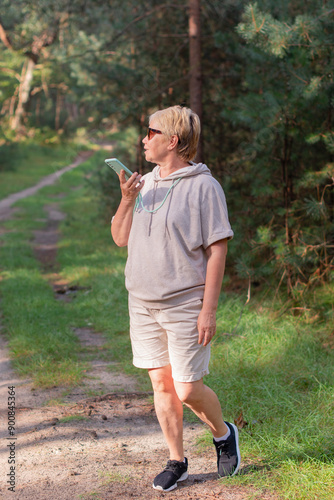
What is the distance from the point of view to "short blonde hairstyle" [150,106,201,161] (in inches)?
104

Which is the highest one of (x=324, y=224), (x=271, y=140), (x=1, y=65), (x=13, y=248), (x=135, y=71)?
(x=1, y=65)

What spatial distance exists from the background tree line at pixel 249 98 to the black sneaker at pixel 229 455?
275cm

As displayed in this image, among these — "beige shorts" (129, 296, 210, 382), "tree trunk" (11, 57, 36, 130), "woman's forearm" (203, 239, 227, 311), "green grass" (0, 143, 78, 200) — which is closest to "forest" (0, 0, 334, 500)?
"beige shorts" (129, 296, 210, 382)

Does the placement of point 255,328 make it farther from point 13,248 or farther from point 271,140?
point 13,248

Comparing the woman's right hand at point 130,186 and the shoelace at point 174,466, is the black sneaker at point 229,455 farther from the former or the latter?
the woman's right hand at point 130,186

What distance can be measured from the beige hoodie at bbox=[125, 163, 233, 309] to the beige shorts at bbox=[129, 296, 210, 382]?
6cm

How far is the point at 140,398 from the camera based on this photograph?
4.27 m

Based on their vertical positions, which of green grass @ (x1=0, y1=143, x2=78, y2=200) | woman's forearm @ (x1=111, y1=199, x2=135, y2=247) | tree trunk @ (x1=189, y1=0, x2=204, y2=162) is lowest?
green grass @ (x1=0, y1=143, x2=78, y2=200)

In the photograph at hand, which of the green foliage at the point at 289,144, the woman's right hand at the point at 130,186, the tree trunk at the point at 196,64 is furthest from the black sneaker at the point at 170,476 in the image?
the tree trunk at the point at 196,64

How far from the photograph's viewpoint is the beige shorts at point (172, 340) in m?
2.65

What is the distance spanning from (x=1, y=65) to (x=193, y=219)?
115ft

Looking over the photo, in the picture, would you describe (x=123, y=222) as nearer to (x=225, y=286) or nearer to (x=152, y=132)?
(x=152, y=132)

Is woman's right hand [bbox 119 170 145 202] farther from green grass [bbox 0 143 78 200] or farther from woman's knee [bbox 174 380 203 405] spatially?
green grass [bbox 0 143 78 200]

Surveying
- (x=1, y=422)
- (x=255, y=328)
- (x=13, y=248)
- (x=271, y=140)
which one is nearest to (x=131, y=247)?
(x=1, y=422)
